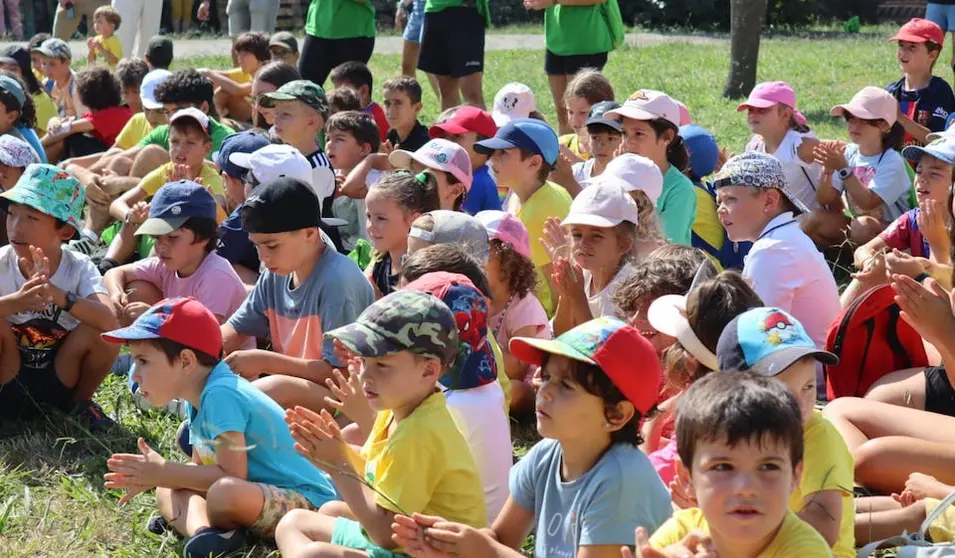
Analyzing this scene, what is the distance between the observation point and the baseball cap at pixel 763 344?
340 cm

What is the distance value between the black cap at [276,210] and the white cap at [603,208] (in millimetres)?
1098

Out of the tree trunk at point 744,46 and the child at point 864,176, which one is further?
the tree trunk at point 744,46

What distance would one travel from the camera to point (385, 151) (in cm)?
815

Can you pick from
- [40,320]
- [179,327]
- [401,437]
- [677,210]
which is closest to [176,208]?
[40,320]

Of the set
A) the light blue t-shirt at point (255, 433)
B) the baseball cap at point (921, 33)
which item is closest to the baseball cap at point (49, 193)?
the light blue t-shirt at point (255, 433)

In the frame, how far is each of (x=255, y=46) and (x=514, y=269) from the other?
634 cm

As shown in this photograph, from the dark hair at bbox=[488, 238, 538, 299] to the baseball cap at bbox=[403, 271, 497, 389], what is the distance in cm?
94

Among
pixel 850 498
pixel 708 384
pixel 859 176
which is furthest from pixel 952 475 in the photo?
pixel 859 176

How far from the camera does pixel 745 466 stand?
2.78 m

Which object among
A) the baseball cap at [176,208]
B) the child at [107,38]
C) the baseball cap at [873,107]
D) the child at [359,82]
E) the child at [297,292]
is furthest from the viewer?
the child at [107,38]

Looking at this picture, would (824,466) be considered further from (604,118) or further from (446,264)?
(604,118)

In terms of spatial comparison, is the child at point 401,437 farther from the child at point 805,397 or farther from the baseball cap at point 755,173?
the baseball cap at point 755,173

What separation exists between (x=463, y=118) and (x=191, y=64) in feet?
31.7

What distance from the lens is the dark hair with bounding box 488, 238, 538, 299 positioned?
17.3ft
